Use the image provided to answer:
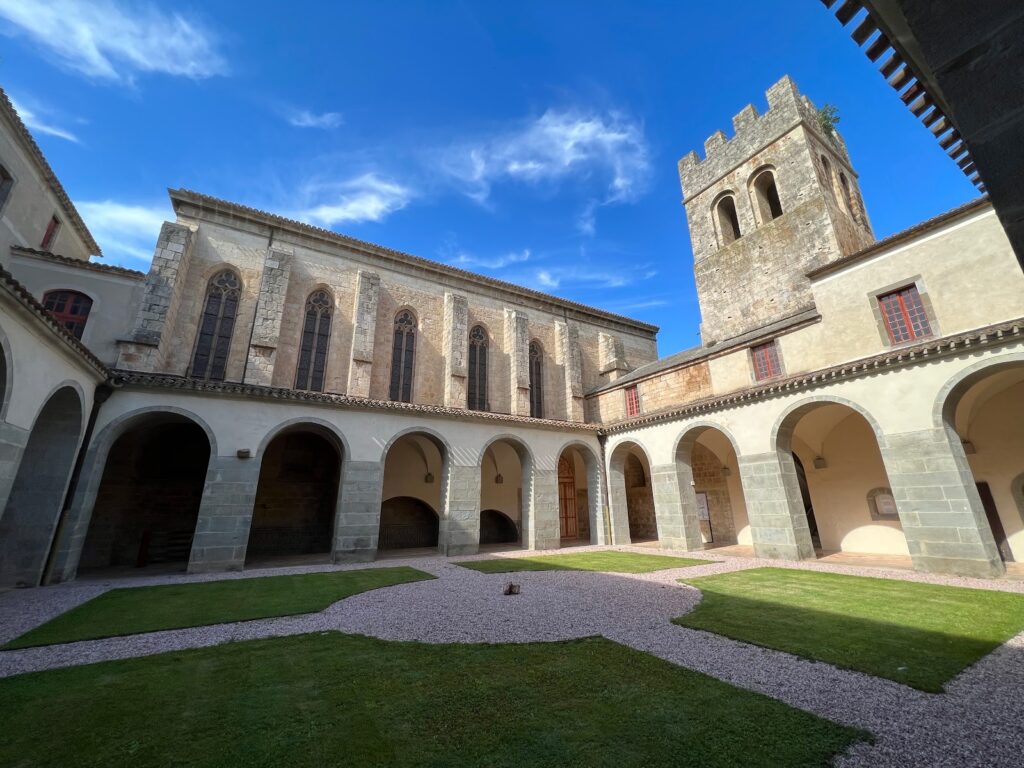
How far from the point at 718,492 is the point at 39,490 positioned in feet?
68.0

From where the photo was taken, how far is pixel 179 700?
3537mm

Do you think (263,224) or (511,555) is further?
(263,224)

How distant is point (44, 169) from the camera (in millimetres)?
13797

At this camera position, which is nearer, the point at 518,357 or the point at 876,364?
the point at 876,364

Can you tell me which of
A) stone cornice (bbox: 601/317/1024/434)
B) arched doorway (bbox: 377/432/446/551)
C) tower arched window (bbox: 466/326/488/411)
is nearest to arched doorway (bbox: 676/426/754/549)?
stone cornice (bbox: 601/317/1024/434)

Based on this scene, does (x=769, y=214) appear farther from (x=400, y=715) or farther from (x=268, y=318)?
(x=400, y=715)

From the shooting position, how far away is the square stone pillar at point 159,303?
12.7 m

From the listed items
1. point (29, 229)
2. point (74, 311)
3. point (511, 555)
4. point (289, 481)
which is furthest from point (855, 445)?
point (29, 229)

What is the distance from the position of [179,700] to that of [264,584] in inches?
249

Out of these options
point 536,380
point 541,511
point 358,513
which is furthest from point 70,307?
point 536,380

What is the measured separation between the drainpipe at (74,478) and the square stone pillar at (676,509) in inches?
648

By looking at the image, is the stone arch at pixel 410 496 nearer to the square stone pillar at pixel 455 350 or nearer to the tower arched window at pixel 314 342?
the square stone pillar at pixel 455 350

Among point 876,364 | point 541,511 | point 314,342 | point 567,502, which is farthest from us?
point 567,502

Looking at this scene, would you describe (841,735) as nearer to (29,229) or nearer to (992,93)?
(992,93)
